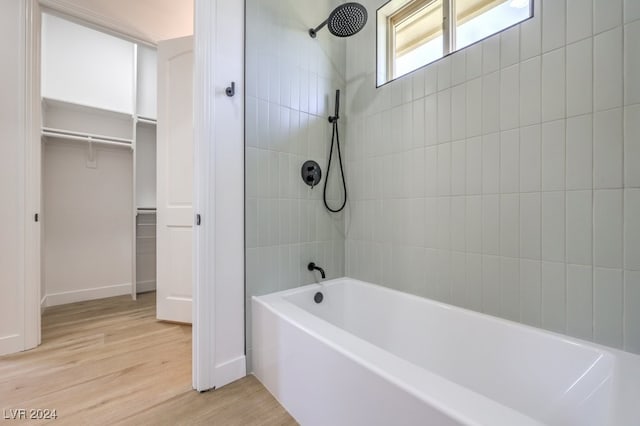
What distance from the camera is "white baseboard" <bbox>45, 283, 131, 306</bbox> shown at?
8.52 feet

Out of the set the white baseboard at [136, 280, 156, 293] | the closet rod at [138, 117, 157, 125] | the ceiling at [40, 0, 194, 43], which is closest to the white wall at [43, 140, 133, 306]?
the white baseboard at [136, 280, 156, 293]

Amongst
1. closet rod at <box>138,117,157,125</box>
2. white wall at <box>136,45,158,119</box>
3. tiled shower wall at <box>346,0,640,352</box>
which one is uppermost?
white wall at <box>136,45,158,119</box>

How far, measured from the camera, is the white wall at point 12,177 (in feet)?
5.72

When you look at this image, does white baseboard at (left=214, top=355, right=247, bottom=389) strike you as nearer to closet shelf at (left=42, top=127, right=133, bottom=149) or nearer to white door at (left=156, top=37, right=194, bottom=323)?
white door at (left=156, top=37, right=194, bottom=323)

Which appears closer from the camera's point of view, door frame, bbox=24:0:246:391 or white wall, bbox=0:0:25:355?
door frame, bbox=24:0:246:391

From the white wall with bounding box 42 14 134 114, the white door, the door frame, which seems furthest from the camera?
the white wall with bounding box 42 14 134 114

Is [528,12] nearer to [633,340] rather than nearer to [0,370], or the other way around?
[633,340]

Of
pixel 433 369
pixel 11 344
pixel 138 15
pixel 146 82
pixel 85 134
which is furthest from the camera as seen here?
pixel 146 82

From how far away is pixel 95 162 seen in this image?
2.80 m

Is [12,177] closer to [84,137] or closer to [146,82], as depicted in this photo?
[84,137]

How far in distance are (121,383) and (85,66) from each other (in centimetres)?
309

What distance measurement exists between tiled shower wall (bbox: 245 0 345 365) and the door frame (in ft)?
0.22

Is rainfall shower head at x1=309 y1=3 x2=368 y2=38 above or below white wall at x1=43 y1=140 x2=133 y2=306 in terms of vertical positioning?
above

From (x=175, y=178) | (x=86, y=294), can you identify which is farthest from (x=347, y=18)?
(x=86, y=294)
